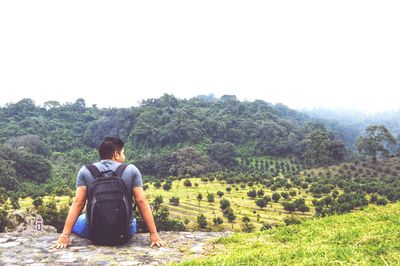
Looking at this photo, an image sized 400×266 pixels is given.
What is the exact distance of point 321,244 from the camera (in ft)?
16.1

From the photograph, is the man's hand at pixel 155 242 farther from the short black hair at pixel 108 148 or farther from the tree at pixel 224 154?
the tree at pixel 224 154

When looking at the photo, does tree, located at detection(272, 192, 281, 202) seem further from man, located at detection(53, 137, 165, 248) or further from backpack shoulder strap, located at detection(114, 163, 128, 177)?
backpack shoulder strap, located at detection(114, 163, 128, 177)

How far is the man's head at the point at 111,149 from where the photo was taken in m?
6.05

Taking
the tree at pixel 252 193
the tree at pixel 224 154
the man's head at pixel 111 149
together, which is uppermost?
the man's head at pixel 111 149

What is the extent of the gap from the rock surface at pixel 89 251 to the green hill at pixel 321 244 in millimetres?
461

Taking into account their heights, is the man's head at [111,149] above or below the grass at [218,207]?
above

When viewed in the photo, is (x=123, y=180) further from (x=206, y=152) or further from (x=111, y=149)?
(x=206, y=152)

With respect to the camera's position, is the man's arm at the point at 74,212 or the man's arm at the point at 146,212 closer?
the man's arm at the point at 74,212

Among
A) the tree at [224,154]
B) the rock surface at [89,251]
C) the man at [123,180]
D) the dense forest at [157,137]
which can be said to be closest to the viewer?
the rock surface at [89,251]

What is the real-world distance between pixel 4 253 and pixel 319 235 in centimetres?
441

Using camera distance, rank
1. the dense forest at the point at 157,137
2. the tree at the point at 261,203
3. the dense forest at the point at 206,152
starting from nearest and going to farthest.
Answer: the tree at the point at 261,203 → the dense forest at the point at 206,152 → the dense forest at the point at 157,137

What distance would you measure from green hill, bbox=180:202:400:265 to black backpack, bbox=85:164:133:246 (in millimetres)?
1358

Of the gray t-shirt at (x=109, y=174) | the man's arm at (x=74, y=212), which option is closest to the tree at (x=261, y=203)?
the gray t-shirt at (x=109, y=174)

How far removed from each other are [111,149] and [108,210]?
1010 millimetres
